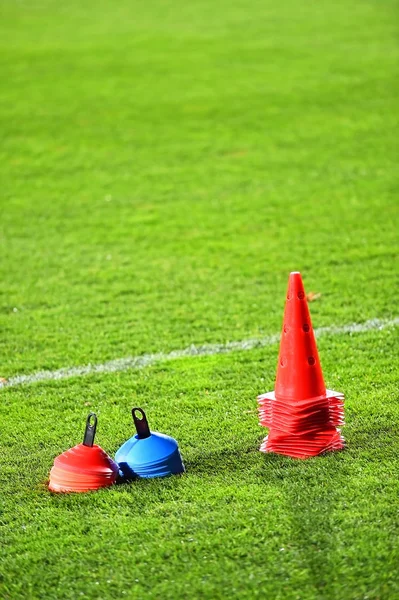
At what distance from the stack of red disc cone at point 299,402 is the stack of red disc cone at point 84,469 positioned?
72cm

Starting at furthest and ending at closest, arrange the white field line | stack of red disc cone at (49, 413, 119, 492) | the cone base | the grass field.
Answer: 1. the white field line
2. the cone base
3. stack of red disc cone at (49, 413, 119, 492)
4. the grass field

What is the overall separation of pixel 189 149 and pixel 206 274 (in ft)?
14.6

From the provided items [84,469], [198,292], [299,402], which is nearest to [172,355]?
[198,292]

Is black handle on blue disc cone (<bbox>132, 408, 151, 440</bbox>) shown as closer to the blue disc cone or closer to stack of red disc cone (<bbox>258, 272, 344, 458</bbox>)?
the blue disc cone

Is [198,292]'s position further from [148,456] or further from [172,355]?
[148,456]

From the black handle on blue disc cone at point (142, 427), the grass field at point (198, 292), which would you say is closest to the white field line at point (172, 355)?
the grass field at point (198, 292)

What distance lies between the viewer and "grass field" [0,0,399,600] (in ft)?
11.2

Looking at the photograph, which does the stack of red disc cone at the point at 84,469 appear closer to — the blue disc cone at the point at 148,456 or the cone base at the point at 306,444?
the blue disc cone at the point at 148,456

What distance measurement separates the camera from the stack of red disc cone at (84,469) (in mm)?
3910

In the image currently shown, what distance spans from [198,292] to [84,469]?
3113mm

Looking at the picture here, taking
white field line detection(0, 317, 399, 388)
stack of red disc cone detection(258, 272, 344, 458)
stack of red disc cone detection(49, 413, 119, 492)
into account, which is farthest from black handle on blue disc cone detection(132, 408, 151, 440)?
white field line detection(0, 317, 399, 388)

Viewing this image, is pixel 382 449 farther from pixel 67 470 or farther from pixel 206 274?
pixel 206 274

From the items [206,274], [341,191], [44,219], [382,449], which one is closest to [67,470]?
[382,449]

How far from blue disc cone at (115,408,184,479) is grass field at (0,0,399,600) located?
6cm
